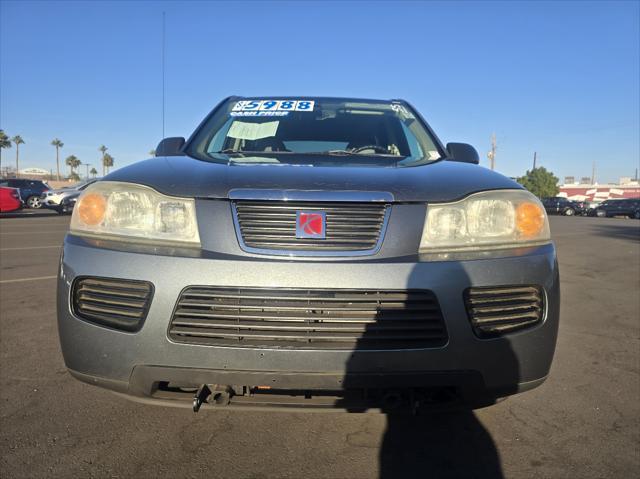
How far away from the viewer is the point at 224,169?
214cm

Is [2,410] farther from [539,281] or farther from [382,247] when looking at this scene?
[539,281]

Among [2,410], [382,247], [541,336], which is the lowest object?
[2,410]

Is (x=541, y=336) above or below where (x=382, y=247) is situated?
below

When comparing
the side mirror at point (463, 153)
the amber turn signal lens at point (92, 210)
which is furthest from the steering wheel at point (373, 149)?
the amber turn signal lens at point (92, 210)

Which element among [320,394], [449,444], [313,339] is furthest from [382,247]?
[449,444]

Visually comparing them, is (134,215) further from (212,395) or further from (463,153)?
(463,153)

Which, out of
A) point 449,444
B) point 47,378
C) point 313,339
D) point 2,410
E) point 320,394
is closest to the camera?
point 313,339

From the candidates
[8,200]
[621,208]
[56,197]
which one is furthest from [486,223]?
[621,208]

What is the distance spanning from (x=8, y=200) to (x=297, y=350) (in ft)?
68.5

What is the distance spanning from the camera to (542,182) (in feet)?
265

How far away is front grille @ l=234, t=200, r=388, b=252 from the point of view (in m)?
1.82

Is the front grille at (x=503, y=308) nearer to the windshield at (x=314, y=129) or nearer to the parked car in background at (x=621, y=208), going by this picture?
the windshield at (x=314, y=129)

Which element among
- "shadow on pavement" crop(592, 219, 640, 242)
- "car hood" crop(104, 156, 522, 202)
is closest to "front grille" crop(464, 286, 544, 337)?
"car hood" crop(104, 156, 522, 202)

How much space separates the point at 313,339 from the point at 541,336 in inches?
35.7
